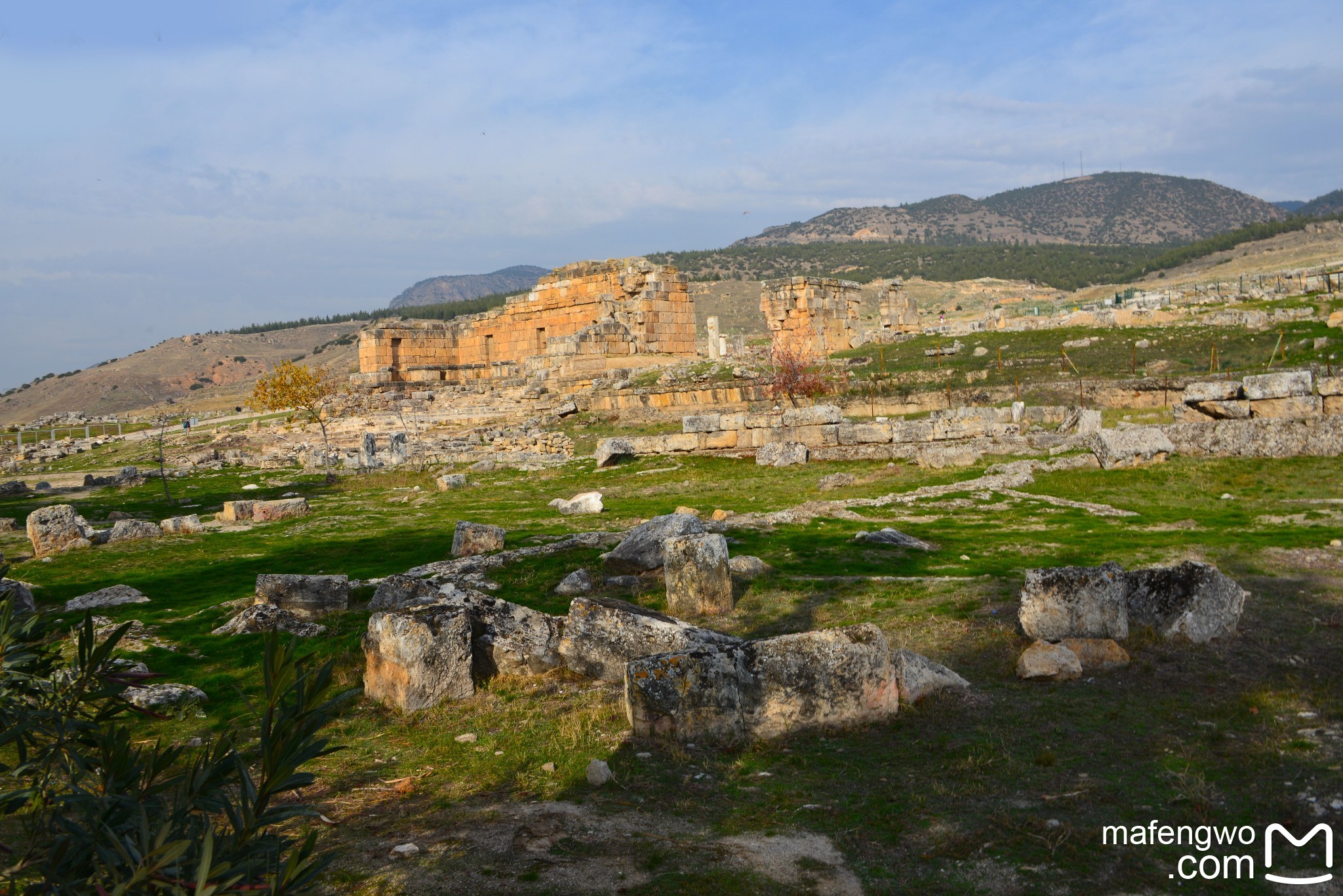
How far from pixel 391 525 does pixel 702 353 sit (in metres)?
25.5

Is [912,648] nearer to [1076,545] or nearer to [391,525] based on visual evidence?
[1076,545]

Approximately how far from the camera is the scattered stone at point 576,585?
9.28 metres

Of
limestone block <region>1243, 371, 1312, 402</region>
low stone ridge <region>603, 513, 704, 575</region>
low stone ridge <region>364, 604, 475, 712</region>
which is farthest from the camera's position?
limestone block <region>1243, 371, 1312, 402</region>

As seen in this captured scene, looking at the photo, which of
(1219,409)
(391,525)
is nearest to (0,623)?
(391,525)

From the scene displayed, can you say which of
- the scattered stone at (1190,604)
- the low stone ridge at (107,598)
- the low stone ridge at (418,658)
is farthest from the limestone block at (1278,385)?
the low stone ridge at (107,598)

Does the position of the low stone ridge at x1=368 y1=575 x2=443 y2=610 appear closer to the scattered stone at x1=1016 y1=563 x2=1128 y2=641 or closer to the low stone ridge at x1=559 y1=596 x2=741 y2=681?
the low stone ridge at x1=559 y1=596 x2=741 y2=681

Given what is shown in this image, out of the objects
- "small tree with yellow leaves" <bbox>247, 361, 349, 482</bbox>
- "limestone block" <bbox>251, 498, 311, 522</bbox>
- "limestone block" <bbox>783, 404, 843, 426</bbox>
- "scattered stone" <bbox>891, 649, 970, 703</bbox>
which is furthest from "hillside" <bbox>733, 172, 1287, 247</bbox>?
"scattered stone" <bbox>891, 649, 970, 703</bbox>

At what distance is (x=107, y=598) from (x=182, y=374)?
91555 mm

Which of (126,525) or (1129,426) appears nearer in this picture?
Answer: (126,525)

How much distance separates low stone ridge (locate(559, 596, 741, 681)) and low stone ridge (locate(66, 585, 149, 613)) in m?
5.76

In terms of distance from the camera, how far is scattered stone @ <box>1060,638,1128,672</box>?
6.41 metres

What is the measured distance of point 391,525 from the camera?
14.9 m

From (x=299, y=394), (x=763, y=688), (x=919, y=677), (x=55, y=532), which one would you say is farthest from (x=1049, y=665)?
(x=299, y=394)

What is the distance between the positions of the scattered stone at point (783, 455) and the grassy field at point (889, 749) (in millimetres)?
8677
